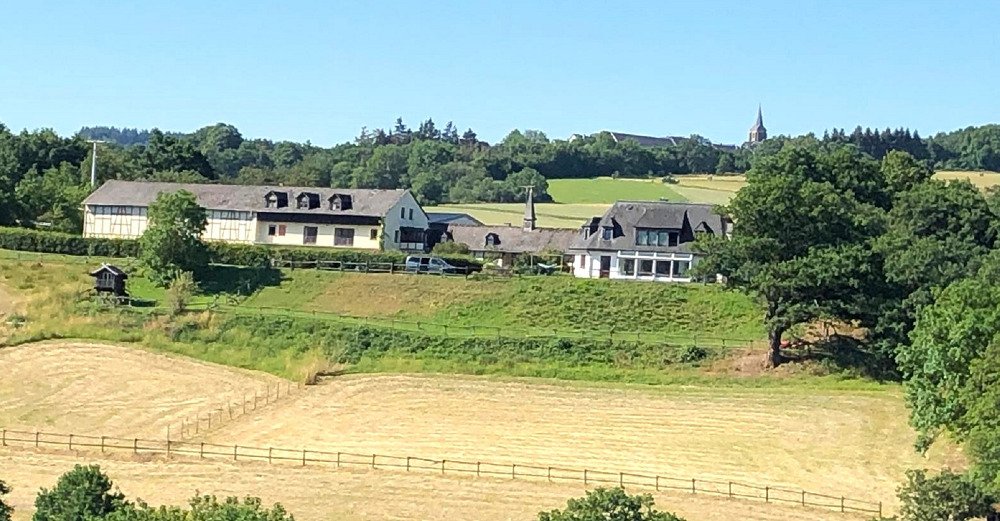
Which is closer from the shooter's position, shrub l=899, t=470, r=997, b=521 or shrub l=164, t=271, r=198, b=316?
shrub l=899, t=470, r=997, b=521

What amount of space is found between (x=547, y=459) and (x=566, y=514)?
16.8 meters

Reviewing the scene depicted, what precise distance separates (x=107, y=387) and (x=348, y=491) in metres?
16.3

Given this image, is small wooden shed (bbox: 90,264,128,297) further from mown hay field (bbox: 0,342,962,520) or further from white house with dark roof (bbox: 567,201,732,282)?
white house with dark roof (bbox: 567,201,732,282)

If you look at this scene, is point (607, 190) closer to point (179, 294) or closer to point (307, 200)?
point (307, 200)

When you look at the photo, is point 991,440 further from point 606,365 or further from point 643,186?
point 643,186

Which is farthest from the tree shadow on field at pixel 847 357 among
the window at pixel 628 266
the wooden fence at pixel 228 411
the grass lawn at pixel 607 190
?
the grass lawn at pixel 607 190

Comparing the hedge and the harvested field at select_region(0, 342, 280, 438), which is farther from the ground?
the hedge

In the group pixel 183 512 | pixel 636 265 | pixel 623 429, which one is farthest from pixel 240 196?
pixel 183 512

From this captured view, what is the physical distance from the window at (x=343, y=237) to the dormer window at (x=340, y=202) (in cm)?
133

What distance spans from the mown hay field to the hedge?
46.7ft

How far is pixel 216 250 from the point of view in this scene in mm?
70062

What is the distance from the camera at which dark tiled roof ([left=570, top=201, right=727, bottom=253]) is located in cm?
6969

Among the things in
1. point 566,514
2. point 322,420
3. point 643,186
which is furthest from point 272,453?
point 643,186

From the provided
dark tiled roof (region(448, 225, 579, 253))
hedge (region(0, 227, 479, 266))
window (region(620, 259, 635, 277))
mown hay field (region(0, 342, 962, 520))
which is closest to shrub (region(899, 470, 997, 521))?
mown hay field (region(0, 342, 962, 520))
